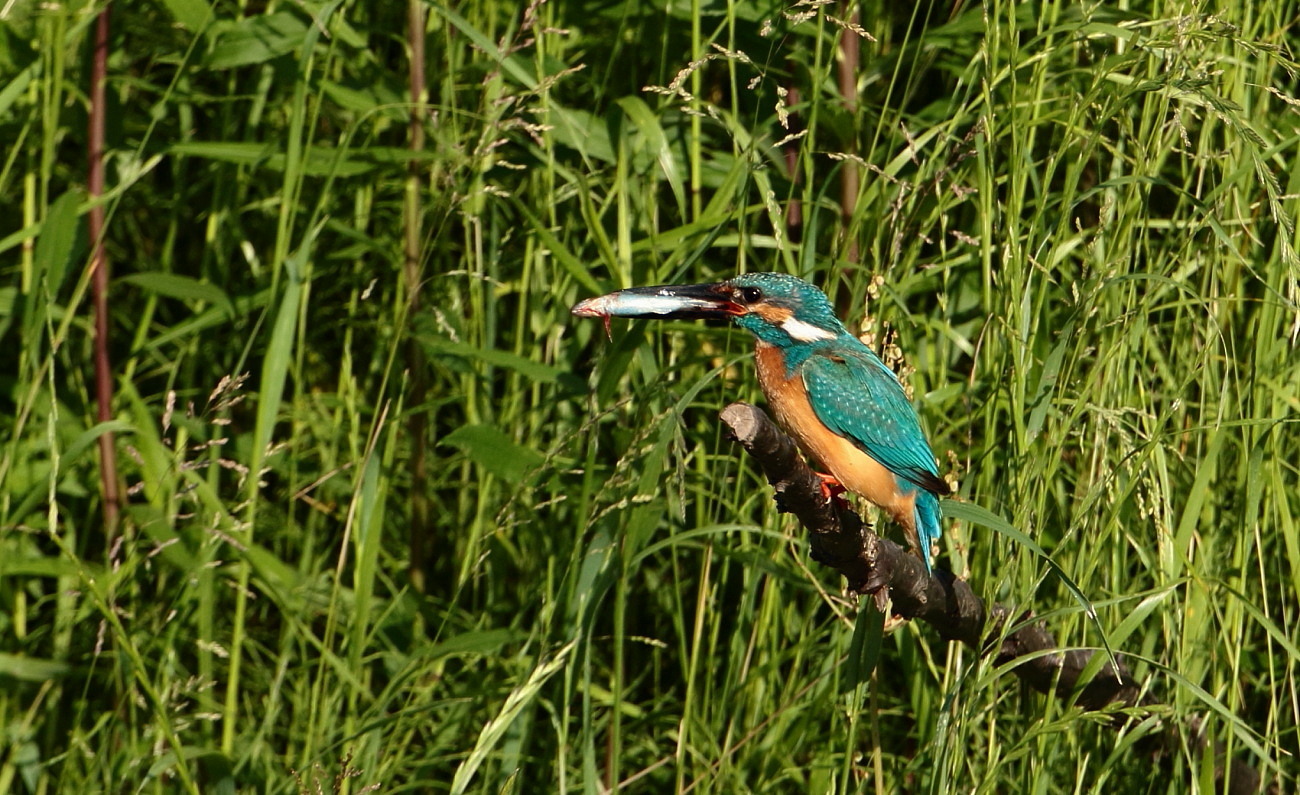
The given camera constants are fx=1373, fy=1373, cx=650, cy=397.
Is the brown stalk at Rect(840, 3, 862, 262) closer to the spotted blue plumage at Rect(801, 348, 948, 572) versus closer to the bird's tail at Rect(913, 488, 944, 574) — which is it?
the spotted blue plumage at Rect(801, 348, 948, 572)

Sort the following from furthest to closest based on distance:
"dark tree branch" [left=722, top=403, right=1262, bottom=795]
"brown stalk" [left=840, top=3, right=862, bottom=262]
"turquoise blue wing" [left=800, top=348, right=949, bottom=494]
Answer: "brown stalk" [left=840, top=3, right=862, bottom=262]
"turquoise blue wing" [left=800, top=348, right=949, bottom=494]
"dark tree branch" [left=722, top=403, right=1262, bottom=795]

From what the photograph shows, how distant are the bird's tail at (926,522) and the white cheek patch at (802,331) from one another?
0.36m

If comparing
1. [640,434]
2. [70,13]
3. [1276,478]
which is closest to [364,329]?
[70,13]

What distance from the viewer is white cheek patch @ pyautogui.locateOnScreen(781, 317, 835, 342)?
2631 mm

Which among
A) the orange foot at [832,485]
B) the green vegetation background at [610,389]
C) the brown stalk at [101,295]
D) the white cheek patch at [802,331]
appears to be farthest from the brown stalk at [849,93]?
the brown stalk at [101,295]

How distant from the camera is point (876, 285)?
2.41 meters

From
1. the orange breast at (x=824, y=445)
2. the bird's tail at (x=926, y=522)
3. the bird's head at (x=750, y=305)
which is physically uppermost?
the bird's head at (x=750, y=305)

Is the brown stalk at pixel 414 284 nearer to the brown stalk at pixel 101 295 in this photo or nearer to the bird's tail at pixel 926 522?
the brown stalk at pixel 101 295

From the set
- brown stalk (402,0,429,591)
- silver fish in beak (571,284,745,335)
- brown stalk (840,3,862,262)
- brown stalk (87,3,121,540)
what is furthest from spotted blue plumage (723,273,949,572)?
brown stalk (87,3,121,540)

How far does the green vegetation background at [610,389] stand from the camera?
242 cm

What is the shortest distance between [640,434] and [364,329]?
1271 mm

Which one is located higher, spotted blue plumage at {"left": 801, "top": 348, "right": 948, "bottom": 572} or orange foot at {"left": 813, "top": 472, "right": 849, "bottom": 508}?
spotted blue plumage at {"left": 801, "top": 348, "right": 948, "bottom": 572}

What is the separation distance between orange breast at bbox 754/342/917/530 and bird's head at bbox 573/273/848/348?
0.20ft

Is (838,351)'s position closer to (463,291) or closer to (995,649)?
(995,649)
